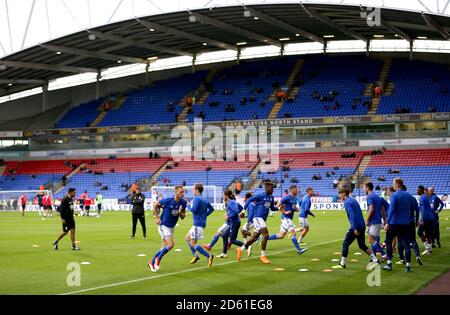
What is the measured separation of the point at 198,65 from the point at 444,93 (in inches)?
1107

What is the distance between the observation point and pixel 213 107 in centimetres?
7544

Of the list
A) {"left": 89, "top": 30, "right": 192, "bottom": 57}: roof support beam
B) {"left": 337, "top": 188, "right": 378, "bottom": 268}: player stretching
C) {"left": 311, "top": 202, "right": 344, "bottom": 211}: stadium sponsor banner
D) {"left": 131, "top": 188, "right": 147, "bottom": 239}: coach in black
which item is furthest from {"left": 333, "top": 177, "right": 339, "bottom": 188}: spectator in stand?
{"left": 337, "top": 188, "right": 378, "bottom": 268}: player stretching

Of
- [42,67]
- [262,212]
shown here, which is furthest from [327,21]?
[262,212]

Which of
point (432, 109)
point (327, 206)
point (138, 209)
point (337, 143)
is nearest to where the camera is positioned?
point (138, 209)

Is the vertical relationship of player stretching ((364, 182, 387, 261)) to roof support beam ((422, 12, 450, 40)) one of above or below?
below

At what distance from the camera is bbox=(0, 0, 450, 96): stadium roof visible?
177 ft

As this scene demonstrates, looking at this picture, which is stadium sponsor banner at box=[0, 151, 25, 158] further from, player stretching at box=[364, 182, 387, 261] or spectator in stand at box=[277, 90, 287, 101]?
player stretching at box=[364, 182, 387, 261]

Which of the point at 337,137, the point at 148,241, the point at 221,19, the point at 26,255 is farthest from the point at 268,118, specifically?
the point at 26,255

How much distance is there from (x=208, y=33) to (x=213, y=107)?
11.2 metres

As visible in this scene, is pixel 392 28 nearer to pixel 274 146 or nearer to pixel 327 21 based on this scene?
pixel 327 21

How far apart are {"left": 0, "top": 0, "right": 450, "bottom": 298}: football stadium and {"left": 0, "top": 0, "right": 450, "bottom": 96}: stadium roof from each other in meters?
0.23

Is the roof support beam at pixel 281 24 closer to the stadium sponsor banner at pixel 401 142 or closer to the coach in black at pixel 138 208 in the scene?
the stadium sponsor banner at pixel 401 142

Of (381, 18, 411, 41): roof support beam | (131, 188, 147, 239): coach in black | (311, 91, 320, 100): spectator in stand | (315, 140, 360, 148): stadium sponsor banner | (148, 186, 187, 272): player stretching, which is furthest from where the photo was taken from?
(311, 91, 320, 100): spectator in stand

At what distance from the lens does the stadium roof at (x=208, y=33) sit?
177 ft
